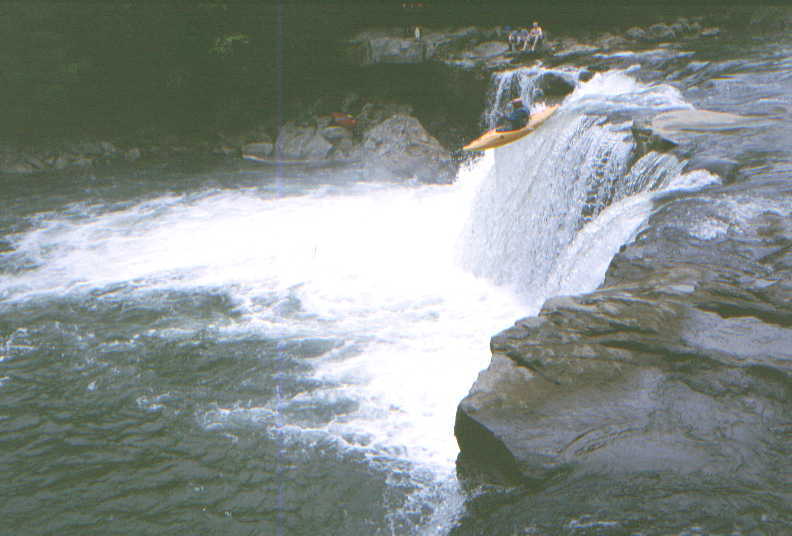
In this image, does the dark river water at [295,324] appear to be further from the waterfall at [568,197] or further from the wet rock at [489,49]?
the wet rock at [489,49]

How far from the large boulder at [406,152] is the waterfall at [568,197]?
385cm

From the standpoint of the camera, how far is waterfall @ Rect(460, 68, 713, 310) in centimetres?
623

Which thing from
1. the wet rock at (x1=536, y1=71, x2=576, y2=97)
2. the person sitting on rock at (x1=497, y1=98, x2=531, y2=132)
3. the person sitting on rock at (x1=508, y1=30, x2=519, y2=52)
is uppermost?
the person sitting on rock at (x1=508, y1=30, x2=519, y2=52)

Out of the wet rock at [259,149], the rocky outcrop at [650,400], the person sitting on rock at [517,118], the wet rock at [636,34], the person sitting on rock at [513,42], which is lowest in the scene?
the wet rock at [259,149]

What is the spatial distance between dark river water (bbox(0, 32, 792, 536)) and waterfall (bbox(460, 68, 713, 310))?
3cm

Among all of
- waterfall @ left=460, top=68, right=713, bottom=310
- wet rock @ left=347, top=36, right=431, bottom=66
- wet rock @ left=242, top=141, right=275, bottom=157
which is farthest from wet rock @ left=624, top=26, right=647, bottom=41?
wet rock @ left=242, top=141, right=275, bottom=157

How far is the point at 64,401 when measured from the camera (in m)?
5.94

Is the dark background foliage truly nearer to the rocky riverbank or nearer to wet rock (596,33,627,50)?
the rocky riverbank

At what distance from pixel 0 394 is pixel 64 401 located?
71cm

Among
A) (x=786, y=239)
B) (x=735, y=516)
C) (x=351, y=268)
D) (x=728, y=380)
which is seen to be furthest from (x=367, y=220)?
(x=735, y=516)

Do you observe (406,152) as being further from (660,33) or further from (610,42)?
(660,33)

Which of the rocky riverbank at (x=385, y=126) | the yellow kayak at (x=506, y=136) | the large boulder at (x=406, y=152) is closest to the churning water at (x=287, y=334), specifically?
the yellow kayak at (x=506, y=136)

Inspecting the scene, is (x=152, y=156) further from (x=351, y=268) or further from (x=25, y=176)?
(x=351, y=268)

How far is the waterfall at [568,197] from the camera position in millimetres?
6230
